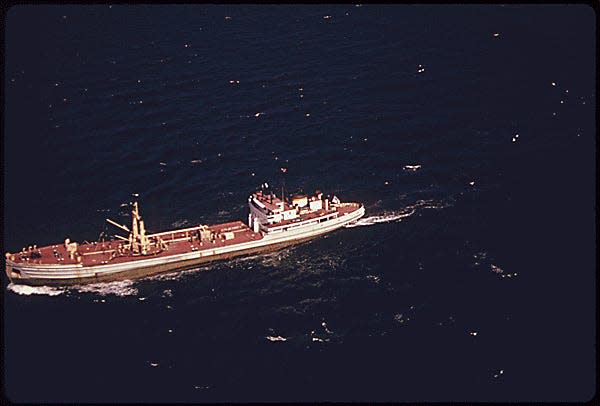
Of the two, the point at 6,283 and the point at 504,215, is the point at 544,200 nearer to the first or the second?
the point at 504,215

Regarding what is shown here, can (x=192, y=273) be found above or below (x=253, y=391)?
above

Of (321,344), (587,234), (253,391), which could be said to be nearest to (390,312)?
(321,344)

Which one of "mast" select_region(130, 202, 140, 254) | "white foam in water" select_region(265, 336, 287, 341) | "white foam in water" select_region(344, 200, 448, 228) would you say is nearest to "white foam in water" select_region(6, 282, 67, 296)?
"mast" select_region(130, 202, 140, 254)

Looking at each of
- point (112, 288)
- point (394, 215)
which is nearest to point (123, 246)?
point (112, 288)

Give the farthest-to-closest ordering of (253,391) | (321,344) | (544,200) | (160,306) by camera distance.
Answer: (544,200) < (160,306) < (321,344) < (253,391)

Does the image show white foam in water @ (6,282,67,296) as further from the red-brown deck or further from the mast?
the mast

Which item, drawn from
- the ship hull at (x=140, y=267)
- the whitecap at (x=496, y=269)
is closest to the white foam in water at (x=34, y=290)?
the ship hull at (x=140, y=267)
